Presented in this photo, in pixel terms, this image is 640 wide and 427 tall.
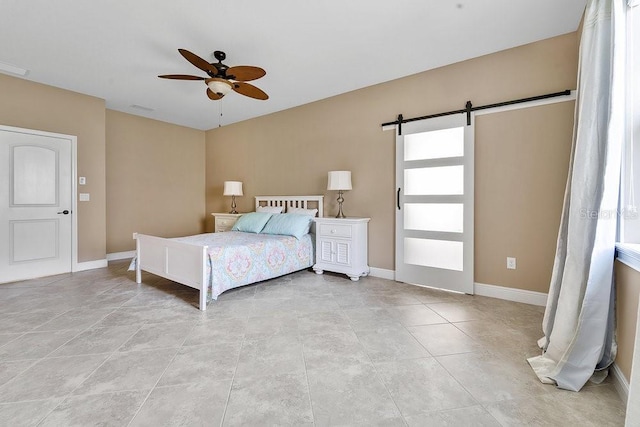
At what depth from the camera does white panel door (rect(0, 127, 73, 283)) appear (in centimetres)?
353

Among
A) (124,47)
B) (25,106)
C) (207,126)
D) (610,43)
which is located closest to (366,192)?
(610,43)

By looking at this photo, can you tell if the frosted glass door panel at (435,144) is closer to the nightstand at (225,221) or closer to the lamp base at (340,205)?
the lamp base at (340,205)

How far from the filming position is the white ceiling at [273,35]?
7.55ft

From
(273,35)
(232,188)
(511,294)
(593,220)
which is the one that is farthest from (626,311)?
(232,188)

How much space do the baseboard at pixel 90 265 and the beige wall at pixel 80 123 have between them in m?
0.06

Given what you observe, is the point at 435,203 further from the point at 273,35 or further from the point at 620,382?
the point at 273,35

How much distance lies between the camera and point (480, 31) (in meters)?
2.61

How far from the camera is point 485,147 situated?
300 cm

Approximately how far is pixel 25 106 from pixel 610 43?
5.97 meters

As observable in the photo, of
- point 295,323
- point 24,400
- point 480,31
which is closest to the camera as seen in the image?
point 24,400

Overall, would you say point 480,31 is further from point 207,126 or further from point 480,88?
point 207,126

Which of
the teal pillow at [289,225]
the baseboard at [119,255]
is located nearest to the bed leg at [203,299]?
the teal pillow at [289,225]

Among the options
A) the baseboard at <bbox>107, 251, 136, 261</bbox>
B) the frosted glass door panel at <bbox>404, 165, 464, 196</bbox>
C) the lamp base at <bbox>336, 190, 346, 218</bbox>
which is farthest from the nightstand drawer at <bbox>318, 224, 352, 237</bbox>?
the baseboard at <bbox>107, 251, 136, 261</bbox>

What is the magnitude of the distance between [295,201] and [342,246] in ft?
4.28
